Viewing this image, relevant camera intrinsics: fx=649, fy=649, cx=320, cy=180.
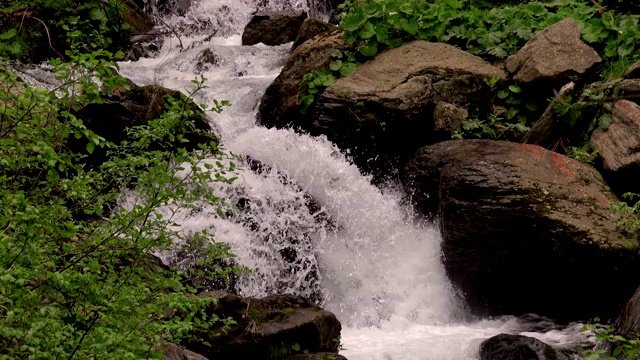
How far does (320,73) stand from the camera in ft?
30.9

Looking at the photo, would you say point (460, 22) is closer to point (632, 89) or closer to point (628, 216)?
point (632, 89)

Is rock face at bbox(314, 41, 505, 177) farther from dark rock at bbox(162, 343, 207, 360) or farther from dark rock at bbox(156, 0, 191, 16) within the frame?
dark rock at bbox(156, 0, 191, 16)

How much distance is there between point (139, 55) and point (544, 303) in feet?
28.6

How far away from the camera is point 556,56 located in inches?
343

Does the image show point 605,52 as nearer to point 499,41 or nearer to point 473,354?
point 499,41

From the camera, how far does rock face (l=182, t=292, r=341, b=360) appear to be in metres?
5.46

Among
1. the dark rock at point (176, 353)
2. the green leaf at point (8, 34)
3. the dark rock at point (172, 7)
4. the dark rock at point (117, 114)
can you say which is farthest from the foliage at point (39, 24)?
the dark rock at point (176, 353)

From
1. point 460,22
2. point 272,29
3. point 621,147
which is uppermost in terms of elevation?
point 460,22

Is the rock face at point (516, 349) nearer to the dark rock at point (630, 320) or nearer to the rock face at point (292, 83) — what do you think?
the dark rock at point (630, 320)

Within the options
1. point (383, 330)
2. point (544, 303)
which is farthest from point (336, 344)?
point (544, 303)

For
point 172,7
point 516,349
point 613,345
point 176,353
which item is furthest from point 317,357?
point 172,7

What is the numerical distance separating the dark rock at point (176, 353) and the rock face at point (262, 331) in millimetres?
364

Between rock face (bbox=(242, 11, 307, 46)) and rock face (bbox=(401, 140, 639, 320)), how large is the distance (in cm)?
658

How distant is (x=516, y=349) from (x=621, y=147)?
3.11 meters
